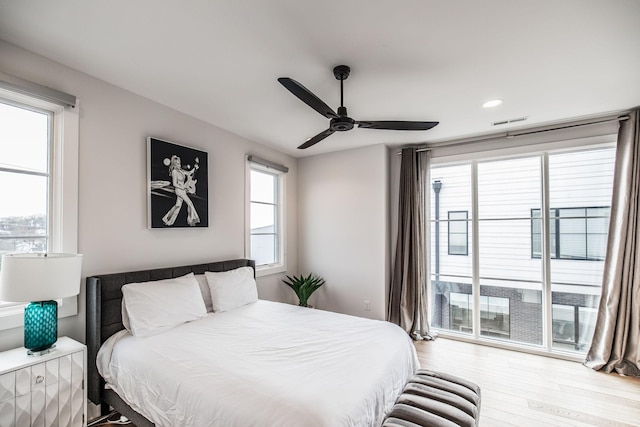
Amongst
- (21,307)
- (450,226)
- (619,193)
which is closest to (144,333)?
(21,307)

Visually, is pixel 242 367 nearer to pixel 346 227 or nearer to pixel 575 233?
pixel 346 227

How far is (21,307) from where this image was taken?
201 centimetres

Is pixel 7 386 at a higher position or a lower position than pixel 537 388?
higher

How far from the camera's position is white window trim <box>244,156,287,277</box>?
3871mm

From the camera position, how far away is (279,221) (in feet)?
14.8

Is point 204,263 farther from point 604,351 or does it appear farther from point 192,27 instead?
point 604,351

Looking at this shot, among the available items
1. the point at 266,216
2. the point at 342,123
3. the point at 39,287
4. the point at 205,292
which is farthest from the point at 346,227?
the point at 39,287

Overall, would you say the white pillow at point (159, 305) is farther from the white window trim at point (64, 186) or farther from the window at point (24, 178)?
the window at point (24, 178)

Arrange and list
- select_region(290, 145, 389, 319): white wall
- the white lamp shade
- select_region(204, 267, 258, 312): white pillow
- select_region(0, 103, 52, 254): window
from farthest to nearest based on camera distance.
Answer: select_region(290, 145, 389, 319): white wall
select_region(204, 267, 258, 312): white pillow
select_region(0, 103, 52, 254): window
the white lamp shade

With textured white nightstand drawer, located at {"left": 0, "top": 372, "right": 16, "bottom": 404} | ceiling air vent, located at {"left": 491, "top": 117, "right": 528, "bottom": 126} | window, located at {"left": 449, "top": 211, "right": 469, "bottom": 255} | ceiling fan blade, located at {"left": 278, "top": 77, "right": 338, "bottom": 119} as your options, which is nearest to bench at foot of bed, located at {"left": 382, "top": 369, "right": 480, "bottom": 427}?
ceiling fan blade, located at {"left": 278, "top": 77, "right": 338, "bottom": 119}

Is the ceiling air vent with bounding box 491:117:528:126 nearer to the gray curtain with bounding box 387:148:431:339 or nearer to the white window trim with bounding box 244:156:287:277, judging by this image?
the gray curtain with bounding box 387:148:431:339

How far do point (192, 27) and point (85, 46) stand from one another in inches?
31.8

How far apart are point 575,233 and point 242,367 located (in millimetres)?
3829

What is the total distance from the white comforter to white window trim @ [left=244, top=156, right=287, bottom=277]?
56.7 inches
